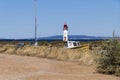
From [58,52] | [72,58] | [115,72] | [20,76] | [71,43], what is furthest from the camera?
[71,43]

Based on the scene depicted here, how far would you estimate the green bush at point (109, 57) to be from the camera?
26.2 m

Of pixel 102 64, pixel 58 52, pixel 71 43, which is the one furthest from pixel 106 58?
pixel 71 43

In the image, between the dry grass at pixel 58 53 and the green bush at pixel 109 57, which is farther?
the dry grass at pixel 58 53

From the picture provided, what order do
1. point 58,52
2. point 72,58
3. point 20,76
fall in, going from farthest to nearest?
1. point 58,52
2. point 72,58
3. point 20,76

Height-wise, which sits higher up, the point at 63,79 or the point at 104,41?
the point at 104,41

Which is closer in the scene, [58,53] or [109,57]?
[109,57]

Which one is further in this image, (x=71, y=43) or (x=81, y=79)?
(x=71, y=43)

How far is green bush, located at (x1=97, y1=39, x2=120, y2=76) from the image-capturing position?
26.2 m

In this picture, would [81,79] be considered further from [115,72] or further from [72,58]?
[72,58]

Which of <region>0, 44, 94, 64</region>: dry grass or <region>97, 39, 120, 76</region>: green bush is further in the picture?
<region>0, 44, 94, 64</region>: dry grass

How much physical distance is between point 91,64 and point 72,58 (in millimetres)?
5153

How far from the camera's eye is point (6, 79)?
22141 millimetres

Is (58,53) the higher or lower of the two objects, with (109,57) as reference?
lower

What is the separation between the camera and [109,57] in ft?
87.7
